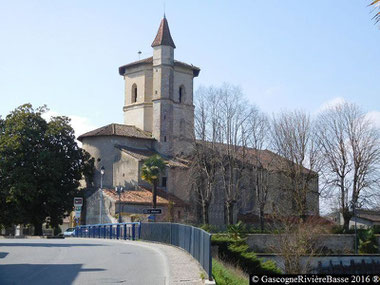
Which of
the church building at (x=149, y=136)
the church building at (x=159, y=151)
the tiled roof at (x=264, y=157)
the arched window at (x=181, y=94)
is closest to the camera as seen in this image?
the tiled roof at (x=264, y=157)

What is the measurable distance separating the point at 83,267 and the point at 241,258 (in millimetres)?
14248

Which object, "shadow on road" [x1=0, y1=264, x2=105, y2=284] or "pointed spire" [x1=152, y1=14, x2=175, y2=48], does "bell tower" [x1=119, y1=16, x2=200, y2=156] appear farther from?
"shadow on road" [x1=0, y1=264, x2=105, y2=284]

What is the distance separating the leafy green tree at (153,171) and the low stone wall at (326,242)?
13.4 metres

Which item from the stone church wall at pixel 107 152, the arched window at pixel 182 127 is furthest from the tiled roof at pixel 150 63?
the stone church wall at pixel 107 152

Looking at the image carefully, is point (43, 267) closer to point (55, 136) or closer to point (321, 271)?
point (321, 271)

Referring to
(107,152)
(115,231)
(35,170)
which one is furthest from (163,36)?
(115,231)

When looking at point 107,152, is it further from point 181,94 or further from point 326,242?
point 326,242

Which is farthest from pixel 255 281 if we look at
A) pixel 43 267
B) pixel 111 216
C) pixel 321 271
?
pixel 111 216

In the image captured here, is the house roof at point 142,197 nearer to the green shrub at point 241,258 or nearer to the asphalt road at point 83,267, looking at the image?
the green shrub at point 241,258

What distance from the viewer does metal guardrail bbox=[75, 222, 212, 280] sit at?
1540 centimetres

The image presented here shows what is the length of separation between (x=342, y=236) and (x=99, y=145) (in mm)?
27997

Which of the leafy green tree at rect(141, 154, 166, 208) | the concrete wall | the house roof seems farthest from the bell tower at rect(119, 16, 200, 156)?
the concrete wall

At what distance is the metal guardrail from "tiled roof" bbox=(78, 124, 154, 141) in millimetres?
19111

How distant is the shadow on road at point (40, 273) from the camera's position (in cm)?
1326
